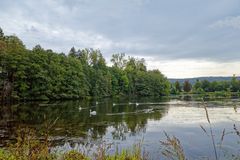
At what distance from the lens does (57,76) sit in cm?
5319

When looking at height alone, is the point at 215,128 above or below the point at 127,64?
below

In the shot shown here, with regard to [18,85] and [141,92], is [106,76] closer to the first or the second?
[141,92]

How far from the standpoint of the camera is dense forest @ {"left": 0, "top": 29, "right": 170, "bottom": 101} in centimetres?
4541

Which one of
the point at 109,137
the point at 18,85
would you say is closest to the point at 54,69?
the point at 18,85

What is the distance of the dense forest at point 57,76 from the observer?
4541 centimetres

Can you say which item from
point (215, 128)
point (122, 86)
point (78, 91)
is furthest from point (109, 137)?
point (122, 86)

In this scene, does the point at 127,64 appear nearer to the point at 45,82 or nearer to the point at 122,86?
the point at 122,86

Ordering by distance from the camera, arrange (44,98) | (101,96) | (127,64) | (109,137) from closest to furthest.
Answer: (109,137) < (44,98) < (101,96) < (127,64)

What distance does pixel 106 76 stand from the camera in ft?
240

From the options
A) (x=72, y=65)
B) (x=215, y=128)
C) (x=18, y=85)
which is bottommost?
(x=215, y=128)

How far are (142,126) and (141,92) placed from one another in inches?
2611

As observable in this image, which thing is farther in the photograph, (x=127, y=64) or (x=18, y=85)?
(x=127, y=64)

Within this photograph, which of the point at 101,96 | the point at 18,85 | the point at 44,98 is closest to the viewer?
the point at 18,85

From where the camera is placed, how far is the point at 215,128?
61.3ft
